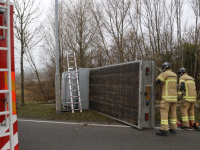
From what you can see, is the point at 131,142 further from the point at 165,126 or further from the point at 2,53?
the point at 2,53

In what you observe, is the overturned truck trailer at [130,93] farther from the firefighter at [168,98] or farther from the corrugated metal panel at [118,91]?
the firefighter at [168,98]

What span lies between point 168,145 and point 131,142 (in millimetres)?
935

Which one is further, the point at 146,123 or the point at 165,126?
the point at 146,123

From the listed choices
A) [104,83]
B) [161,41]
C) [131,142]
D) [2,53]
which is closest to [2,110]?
[2,53]

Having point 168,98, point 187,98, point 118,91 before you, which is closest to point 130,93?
point 118,91

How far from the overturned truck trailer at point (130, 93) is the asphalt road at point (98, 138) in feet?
1.43

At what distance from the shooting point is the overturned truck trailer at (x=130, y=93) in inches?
231

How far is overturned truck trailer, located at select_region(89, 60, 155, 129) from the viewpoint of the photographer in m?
5.87

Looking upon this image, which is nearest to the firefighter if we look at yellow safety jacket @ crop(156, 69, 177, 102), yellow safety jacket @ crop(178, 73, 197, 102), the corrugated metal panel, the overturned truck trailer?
yellow safety jacket @ crop(156, 69, 177, 102)

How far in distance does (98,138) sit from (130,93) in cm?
201

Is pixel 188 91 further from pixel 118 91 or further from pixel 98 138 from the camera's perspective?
pixel 98 138

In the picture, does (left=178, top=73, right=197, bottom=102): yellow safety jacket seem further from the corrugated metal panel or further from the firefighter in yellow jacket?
the corrugated metal panel

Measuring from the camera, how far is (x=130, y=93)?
6.30 metres

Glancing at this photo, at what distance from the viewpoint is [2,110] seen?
8.96 ft
